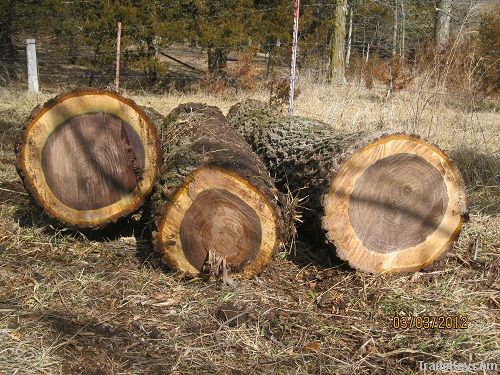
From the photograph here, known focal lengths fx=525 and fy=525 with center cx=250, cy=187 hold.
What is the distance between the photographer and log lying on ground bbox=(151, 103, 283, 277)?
10.6ft

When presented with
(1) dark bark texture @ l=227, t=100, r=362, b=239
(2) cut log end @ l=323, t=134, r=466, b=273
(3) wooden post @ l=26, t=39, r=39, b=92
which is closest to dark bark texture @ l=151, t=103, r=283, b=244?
(1) dark bark texture @ l=227, t=100, r=362, b=239

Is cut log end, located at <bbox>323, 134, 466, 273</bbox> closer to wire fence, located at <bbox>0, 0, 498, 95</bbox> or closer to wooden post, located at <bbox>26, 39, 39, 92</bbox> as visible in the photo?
wire fence, located at <bbox>0, 0, 498, 95</bbox>

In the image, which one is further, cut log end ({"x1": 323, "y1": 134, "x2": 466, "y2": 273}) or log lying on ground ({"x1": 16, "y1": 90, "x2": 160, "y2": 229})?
log lying on ground ({"x1": 16, "y1": 90, "x2": 160, "y2": 229})

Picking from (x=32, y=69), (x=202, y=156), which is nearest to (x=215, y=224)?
(x=202, y=156)

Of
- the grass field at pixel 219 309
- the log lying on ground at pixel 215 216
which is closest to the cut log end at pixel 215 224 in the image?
the log lying on ground at pixel 215 216

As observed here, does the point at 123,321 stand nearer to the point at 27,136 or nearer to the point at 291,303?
the point at 291,303

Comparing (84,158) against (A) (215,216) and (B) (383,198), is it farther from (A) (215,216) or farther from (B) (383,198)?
(B) (383,198)

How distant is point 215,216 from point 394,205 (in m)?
1.18

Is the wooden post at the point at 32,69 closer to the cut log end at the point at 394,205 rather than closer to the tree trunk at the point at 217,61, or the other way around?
the tree trunk at the point at 217,61

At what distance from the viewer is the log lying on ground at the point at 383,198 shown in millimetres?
3314

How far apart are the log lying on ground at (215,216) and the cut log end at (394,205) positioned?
41cm

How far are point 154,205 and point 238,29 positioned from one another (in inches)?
407

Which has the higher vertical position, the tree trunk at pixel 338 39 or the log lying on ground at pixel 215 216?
the tree trunk at pixel 338 39

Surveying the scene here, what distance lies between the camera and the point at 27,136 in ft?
11.6
